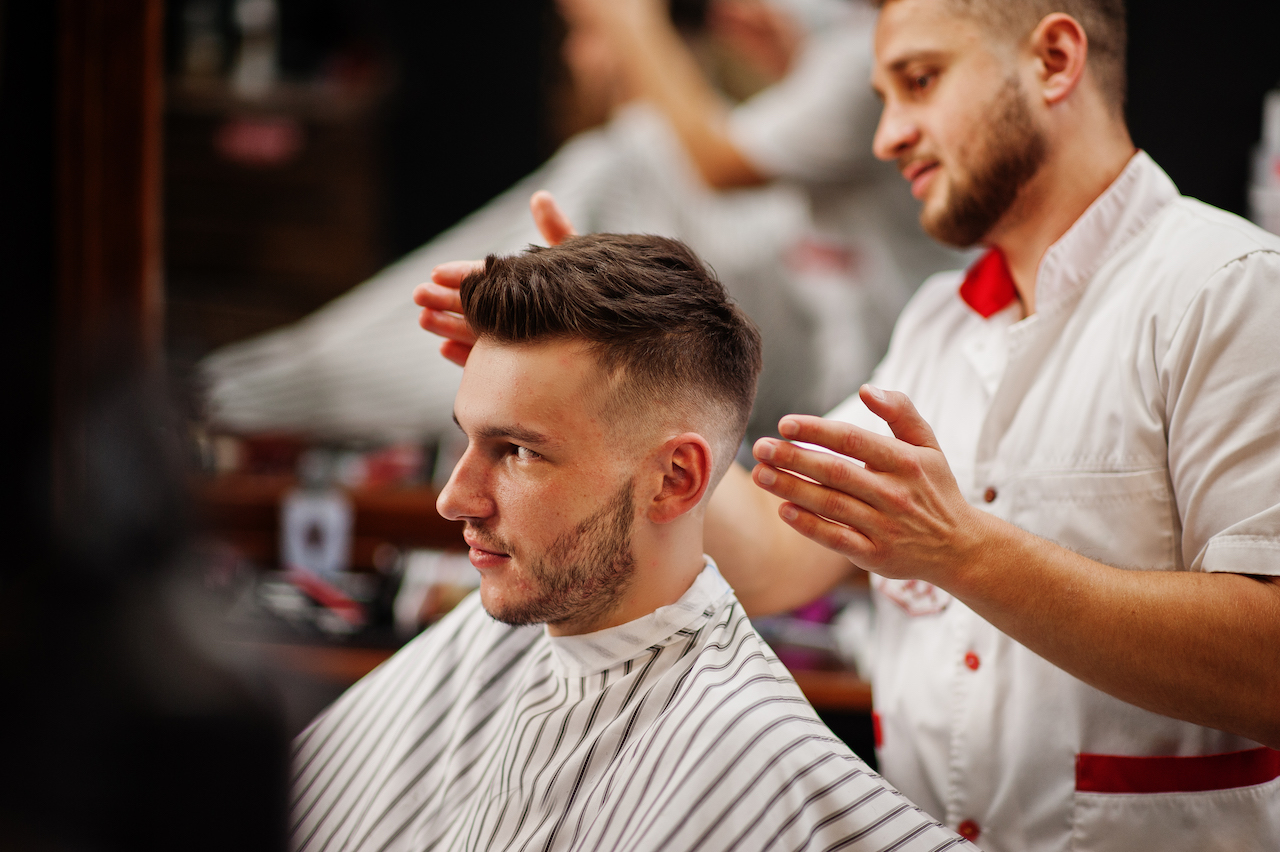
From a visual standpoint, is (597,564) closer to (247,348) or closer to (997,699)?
(997,699)

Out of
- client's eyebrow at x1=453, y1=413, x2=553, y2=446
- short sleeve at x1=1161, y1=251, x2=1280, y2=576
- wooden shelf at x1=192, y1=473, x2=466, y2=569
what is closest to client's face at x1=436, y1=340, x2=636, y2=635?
client's eyebrow at x1=453, y1=413, x2=553, y2=446

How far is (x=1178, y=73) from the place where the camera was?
221 cm

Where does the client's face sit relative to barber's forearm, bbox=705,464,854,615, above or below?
above

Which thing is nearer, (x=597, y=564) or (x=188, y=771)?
(x=188, y=771)

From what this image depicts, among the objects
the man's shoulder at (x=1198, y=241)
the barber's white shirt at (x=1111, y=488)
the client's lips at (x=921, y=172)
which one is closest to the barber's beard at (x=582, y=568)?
the barber's white shirt at (x=1111, y=488)

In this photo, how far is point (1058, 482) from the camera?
116cm

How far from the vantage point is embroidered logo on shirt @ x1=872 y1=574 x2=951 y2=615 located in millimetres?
1273

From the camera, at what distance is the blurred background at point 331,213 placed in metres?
2.05

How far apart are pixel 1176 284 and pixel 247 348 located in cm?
257

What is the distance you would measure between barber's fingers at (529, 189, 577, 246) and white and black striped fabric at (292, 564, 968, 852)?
500 millimetres

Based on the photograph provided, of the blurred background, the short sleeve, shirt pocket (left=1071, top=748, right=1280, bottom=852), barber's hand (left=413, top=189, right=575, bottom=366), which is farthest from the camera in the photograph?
the blurred background

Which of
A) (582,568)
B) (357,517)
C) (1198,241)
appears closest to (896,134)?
(1198,241)

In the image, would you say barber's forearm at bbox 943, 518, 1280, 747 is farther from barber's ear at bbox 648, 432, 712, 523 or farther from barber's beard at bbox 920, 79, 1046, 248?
barber's beard at bbox 920, 79, 1046, 248

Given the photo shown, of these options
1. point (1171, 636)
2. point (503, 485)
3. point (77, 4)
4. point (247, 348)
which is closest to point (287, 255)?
point (247, 348)
